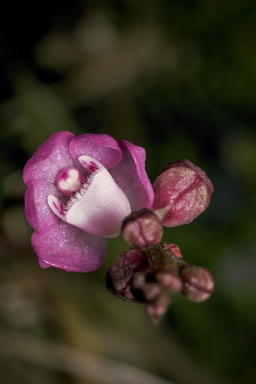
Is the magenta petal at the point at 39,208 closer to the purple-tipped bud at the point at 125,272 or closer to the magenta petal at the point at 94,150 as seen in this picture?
the magenta petal at the point at 94,150

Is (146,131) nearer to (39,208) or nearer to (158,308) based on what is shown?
(39,208)

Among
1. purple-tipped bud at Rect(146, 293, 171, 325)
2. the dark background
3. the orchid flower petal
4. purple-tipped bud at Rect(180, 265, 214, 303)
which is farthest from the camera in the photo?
the dark background

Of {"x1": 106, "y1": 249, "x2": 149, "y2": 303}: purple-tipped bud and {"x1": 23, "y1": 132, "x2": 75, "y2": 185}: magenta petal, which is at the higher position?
{"x1": 23, "y1": 132, "x2": 75, "y2": 185}: magenta petal

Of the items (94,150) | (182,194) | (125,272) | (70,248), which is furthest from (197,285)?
(94,150)

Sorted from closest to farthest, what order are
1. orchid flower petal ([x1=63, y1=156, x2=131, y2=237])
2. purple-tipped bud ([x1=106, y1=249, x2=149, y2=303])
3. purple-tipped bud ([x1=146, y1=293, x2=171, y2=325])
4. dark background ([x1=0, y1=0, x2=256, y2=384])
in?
1. purple-tipped bud ([x1=146, y1=293, x2=171, y2=325])
2. purple-tipped bud ([x1=106, y1=249, x2=149, y2=303])
3. orchid flower petal ([x1=63, y1=156, x2=131, y2=237])
4. dark background ([x1=0, y1=0, x2=256, y2=384])

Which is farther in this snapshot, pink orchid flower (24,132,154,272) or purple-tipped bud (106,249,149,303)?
pink orchid flower (24,132,154,272)

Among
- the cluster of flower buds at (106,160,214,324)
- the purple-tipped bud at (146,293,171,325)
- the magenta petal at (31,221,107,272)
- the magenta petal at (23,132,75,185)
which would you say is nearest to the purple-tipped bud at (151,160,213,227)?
the cluster of flower buds at (106,160,214,324)

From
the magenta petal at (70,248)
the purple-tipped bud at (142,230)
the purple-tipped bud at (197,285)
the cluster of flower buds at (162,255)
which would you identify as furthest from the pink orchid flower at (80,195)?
the purple-tipped bud at (197,285)

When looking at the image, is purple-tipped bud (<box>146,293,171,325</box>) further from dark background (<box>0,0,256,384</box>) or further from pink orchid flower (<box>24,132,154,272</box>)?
dark background (<box>0,0,256,384</box>)
